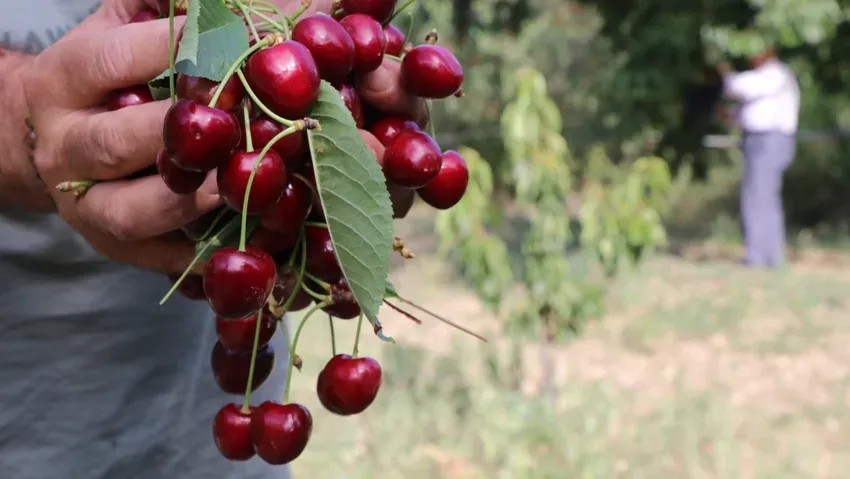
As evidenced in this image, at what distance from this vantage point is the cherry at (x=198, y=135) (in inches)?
18.3

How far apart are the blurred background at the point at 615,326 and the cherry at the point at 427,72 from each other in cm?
170

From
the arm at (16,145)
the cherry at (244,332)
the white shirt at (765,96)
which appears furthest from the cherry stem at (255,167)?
the white shirt at (765,96)

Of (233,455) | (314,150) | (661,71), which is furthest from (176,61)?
(661,71)

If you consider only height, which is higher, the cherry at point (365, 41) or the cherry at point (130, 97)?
the cherry at point (365, 41)

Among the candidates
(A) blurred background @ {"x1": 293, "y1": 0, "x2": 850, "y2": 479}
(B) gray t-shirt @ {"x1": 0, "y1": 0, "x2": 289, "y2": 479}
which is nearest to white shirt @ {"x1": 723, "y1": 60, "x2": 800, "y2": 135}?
(A) blurred background @ {"x1": 293, "y1": 0, "x2": 850, "y2": 479}

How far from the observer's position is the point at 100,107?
585 mm

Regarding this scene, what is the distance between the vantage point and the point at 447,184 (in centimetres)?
64

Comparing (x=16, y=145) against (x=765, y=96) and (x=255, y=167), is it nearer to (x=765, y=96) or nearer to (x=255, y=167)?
(x=255, y=167)

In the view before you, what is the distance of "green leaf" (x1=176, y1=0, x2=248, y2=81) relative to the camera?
1.59ft

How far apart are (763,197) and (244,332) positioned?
5105 millimetres

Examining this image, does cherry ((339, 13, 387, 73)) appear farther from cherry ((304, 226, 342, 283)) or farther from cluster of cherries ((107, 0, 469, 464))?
cherry ((304, 226, 342, 283))

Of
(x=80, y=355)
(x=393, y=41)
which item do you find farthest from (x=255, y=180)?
(x=80, y=355)

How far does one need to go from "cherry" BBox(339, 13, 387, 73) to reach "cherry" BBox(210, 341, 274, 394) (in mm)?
239

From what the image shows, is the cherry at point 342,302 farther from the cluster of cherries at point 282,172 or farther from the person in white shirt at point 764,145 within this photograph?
the person in white shirt at point 764,145
